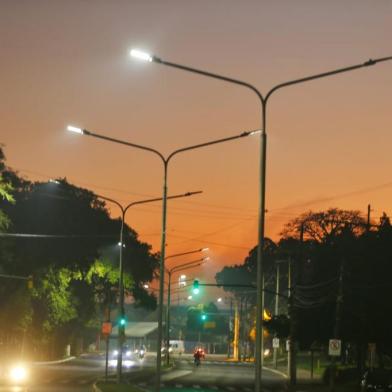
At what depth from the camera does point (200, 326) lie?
525 feet

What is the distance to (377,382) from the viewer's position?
49781 mm

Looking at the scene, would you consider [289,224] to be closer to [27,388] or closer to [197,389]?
[197,389]

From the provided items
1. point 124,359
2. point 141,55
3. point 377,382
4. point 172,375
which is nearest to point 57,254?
point 172,375

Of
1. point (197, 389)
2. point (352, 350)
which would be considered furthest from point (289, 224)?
point (197, 389)

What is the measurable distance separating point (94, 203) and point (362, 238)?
34.0 metres

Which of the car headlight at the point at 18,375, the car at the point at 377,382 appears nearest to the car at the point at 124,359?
the car headlight at the point at 18,375

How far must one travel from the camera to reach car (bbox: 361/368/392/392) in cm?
4950

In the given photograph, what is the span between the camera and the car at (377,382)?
49500 mm

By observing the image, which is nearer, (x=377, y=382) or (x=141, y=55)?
(x=141, y=55)

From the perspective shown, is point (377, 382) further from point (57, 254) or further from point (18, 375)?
point (57, 254)

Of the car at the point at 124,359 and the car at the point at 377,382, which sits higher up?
the car at the point at 124,359

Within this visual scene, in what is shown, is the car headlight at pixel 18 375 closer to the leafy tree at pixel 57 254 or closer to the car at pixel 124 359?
the leafy tree at pixel 57 254

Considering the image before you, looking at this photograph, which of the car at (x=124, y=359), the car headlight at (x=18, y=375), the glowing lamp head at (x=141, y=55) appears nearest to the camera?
the glowing lamp head at (x=141, y=55)

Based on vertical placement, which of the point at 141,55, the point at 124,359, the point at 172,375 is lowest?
the point at 172,375
